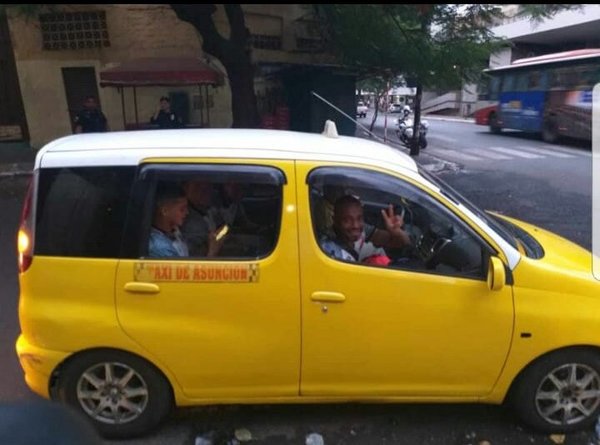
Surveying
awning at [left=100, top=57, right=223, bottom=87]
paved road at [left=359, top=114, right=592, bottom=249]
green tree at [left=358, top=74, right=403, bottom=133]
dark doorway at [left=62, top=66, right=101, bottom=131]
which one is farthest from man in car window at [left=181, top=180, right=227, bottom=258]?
dark doorway at [left=62, top=66, right=101, bottom=131]

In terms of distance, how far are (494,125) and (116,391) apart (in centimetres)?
2381

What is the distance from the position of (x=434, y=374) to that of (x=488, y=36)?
11316 millimetres

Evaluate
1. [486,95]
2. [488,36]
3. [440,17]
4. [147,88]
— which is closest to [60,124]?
[147,88]

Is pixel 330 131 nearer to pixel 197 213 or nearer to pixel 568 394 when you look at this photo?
pixel 197 213

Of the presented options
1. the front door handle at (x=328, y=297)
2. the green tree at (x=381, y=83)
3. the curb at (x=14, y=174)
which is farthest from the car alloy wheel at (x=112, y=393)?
the green tree at (x=381, y=83)

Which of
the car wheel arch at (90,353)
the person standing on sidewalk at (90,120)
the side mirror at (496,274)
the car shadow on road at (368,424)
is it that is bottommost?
the car shadow on road at (368,424)

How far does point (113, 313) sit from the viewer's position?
273 cm

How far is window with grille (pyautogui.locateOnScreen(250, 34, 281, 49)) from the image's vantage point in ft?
56.0

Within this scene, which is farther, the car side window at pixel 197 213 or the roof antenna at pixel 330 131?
the roof antenna at pixel 330 131

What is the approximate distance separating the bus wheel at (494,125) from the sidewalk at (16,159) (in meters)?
18.9

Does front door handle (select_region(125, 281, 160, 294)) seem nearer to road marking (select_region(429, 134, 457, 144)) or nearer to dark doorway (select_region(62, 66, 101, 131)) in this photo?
dark doorway (select_region(62, 66, 101, 131))

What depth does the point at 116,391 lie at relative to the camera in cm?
289

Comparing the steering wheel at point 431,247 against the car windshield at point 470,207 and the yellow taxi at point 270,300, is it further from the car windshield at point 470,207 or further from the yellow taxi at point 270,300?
the car windshield at point 470,207

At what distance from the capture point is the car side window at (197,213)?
271 centimetres
